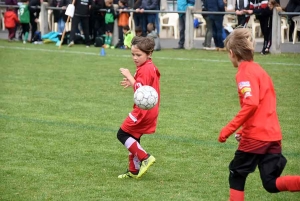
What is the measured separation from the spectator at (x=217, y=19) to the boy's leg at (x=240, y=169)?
15.3 metres

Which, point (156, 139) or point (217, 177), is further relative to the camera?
point (156, 139)

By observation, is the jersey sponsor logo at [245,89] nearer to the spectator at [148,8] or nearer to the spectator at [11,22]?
the spectator at [148,8]

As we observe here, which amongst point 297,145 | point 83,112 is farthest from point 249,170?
point 83,112

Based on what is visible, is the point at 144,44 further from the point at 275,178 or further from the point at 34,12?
the point at 34,12

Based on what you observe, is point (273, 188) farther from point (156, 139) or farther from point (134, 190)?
point (156, 139)

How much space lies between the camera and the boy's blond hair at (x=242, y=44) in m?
6.04

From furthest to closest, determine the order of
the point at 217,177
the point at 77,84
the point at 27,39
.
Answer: the point at 27,39
the point at 77,84
the point at 217,177

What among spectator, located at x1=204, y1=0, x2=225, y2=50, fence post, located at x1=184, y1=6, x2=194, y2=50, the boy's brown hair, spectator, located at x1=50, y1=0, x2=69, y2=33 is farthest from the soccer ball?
spectator, located at x1=50, y1=0, x2=69, y2=33

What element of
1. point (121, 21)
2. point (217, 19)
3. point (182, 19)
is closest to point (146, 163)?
point (217, 19)

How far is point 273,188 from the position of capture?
6.07 meters

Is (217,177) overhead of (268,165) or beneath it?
beneath

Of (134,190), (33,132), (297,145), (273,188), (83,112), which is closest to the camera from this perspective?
(273,188)

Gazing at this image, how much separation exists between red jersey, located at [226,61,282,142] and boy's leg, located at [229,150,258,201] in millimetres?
171

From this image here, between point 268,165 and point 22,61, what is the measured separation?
14.3 metres
